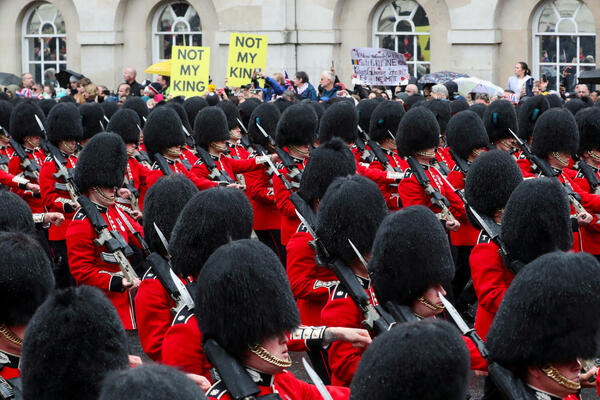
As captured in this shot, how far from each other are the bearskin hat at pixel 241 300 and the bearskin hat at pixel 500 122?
6.02 metres

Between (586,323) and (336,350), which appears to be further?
(336,350)

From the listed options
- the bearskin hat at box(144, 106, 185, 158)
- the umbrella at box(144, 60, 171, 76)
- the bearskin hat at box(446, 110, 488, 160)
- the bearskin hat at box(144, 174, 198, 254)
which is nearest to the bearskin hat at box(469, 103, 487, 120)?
the bearskin hat at box(446, 110, 488, 160)

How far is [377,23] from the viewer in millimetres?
19406

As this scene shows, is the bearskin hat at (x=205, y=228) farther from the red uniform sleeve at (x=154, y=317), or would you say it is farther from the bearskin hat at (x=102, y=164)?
the bearskin hat at (x=102, y=164)

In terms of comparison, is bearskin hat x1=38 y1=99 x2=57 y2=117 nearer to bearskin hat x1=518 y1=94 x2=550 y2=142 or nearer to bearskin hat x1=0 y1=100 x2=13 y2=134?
bearskin hat x1=0 y1=100 x2=13 y2=134

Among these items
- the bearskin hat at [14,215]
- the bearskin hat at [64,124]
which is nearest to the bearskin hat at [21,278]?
the bearskin hat at [14,215]

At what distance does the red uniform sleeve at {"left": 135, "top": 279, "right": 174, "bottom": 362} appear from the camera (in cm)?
432

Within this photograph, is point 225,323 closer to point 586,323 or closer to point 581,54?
point 586,323

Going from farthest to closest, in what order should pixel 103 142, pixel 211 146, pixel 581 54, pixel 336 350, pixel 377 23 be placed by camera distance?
pixel 377 23, pixel 581 54, pixel 211 146, pixel 103 142, pixel 336 350

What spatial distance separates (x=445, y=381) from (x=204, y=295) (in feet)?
3.27

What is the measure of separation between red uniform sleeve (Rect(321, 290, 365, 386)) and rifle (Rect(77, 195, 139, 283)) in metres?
1.64

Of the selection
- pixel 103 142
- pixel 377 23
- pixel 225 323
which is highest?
pixel 377 23

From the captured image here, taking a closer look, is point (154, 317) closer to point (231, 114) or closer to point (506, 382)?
point (506, 382)

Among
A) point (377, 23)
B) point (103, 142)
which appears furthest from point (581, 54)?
Result: point (103, 142)
